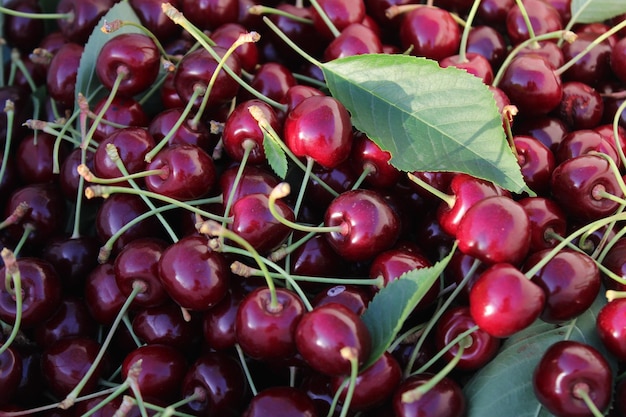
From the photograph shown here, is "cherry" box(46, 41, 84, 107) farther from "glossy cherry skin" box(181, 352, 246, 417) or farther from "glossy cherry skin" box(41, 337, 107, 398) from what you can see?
"glossy cherry skin" box(181, 352, 246, 417)

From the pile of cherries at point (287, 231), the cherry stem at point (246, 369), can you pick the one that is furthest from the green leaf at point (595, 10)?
the cherry stem at point (246, 369)

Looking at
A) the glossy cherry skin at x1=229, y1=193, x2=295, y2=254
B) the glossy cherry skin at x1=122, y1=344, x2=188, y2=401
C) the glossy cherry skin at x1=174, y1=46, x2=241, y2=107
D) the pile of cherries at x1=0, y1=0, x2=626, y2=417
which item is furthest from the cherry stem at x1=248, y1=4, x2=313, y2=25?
the glossy cherry skin at x1=122, y1=344, x2=188, y2=401

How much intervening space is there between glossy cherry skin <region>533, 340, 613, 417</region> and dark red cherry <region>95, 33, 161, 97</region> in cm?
94

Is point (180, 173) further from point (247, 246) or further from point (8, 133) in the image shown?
point (8, 133)

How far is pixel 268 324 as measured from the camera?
91cm

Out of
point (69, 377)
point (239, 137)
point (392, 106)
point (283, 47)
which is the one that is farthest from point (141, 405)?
point (283, 47)

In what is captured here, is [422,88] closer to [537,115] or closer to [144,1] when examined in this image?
[537,115]

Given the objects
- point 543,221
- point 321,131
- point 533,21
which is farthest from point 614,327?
point 533,21

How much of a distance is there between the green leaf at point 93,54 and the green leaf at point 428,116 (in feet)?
1.89

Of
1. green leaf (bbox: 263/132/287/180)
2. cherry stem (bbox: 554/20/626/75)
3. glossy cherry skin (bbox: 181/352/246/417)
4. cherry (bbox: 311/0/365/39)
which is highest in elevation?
cherry (bbox: 311/0/365/39)

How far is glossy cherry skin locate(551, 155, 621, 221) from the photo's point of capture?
106cm

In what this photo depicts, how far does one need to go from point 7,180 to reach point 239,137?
23.5 inches

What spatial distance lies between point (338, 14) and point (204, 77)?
0.37 metres

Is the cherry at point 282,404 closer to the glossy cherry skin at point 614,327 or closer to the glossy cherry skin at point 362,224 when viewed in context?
the glossy cherry skin at point 362,224
